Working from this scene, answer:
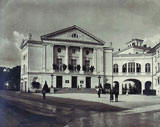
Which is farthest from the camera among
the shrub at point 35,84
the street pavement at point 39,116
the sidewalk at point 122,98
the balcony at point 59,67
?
the sidewalk at point 122,98

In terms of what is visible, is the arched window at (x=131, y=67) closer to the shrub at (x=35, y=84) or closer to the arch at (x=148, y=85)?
the arch at (x=148, y=85)

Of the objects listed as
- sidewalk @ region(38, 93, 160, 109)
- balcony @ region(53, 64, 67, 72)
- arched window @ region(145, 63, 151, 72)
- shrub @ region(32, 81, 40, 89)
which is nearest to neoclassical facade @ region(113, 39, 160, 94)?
arched window @ region(145, 63, 151, 72)

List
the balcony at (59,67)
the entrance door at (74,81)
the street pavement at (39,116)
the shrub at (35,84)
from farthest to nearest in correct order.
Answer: the entrance door at (74,81), the balcony at (59,67), the shrub at (35,84), the street pavement at (39,116)

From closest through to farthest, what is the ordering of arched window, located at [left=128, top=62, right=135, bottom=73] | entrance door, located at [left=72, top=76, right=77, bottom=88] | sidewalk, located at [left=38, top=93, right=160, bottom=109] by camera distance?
entrance door, located at [left=72, top=76, right=77, bottom=88] → sidewalk, located at [left=38, top=93, right=160, bottom=109] → arched window, located at [left=128, top=62, right=135, bottom=73]

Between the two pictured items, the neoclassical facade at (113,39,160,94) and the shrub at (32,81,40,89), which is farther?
the neoclassical facade at (113,39,160,94)

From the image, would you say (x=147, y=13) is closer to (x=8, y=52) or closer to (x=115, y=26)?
(x=115, y=26)

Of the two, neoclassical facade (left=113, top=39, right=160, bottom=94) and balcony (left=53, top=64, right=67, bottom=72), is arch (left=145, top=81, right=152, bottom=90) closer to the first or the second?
neoclassical facade (left=113, top=39, right=160, bottom=94)

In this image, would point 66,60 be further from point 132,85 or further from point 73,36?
point 132,85

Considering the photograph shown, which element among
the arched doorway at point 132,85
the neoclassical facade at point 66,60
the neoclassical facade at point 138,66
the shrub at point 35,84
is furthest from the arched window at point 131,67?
the shrub at point 35,84
